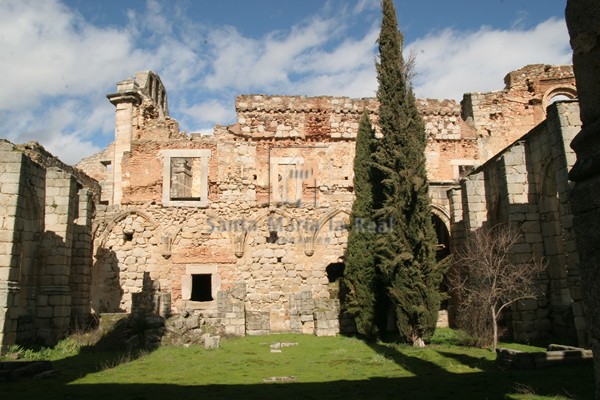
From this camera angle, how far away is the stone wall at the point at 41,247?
9938 millimetres

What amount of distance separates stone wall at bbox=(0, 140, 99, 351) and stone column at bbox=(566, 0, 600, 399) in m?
10.0

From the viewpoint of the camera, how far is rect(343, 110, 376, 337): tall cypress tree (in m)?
15.0

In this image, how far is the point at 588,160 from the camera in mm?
2672

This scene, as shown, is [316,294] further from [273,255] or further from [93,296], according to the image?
[93,296]

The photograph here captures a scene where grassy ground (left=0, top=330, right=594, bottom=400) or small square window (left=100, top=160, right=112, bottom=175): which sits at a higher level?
small square window (left=100, top=160, right=112, bottom=175)

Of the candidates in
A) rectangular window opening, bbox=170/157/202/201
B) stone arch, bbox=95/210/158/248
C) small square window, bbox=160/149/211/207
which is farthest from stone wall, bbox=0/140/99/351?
rectangular window opening, bbox=170/157/202/201

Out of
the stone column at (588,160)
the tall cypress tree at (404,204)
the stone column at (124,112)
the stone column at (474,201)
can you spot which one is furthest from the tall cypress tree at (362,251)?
the stone column at (588,160)

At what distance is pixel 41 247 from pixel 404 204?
1000 centimetres

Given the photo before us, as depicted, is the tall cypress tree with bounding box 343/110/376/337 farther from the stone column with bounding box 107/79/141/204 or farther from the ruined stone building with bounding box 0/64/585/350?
the stone column with bounding box 107/79/141/204

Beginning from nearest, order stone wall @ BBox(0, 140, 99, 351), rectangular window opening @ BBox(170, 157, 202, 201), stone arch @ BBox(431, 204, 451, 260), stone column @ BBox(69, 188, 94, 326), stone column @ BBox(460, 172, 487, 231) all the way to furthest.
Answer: stone wall @ BBox(0, 140, 99, 351) < stone column @ BBox(69, 188, 94, 326) < stone column @ BBox(460, 172, 487, 231) < stone arch @ BBox(431, 204, 451, 260) < rectangular window opening @ BBox(170, 157, 202, 201)

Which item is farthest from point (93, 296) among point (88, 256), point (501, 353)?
point (501, 353)

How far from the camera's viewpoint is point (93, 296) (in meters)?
18.8

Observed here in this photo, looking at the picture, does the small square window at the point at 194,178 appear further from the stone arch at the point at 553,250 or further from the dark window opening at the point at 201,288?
the stone arch at the point at 553,250

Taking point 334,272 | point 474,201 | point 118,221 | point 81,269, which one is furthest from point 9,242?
point 334,272
